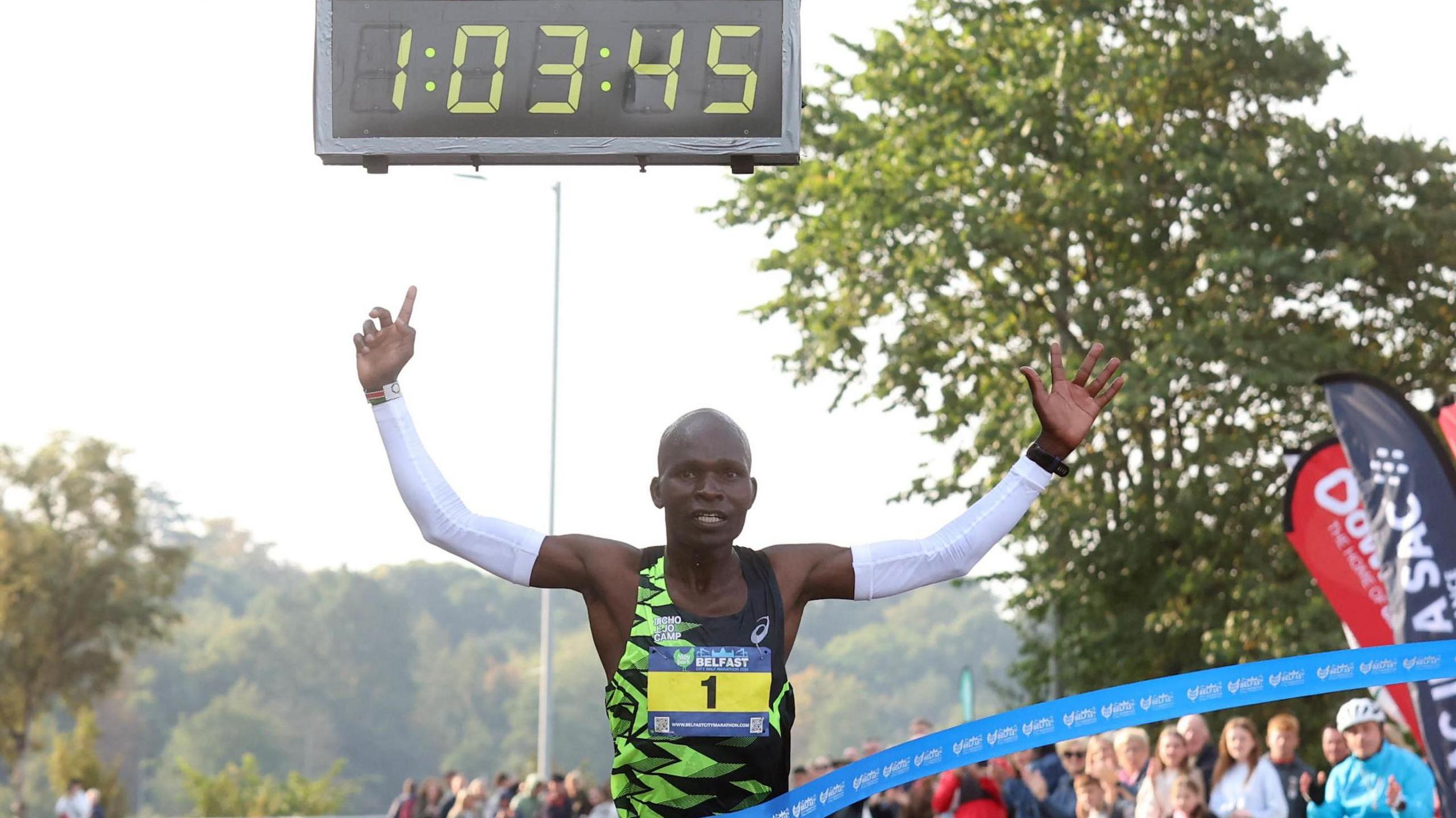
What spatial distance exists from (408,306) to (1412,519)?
27.1 feet

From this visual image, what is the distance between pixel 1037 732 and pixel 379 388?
1.76 metres

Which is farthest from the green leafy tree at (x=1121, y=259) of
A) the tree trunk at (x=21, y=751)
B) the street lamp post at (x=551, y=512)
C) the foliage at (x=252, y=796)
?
the foliage at (x=252, y=796)

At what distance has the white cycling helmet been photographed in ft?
28.6

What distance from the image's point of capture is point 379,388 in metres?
4.52

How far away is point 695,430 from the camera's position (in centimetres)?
430

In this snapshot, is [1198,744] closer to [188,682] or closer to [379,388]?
[379,388]

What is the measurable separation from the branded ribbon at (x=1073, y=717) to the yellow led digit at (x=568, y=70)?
262 cm

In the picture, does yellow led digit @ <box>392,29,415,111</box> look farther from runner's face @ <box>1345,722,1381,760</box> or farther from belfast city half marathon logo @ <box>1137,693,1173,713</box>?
runner's face @ <box>1345,722,1381,760</box>

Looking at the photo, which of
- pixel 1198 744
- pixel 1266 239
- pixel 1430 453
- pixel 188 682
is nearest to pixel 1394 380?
pixel 1266 239

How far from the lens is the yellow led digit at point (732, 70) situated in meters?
5.95

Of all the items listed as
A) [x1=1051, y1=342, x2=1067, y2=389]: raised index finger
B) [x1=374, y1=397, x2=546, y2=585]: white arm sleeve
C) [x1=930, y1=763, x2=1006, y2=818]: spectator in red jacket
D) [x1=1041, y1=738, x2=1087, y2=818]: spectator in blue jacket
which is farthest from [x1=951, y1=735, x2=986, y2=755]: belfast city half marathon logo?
[x1=930, y1=763, x2=1006, y2=818]: spectator in red jacket

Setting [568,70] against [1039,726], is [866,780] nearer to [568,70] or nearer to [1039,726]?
[1039,726]

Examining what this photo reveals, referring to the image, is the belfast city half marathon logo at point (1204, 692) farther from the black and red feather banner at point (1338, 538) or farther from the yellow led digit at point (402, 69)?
the black and red feather banner at point (1338, 538)

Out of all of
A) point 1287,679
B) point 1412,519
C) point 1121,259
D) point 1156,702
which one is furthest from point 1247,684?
point 1121,259
